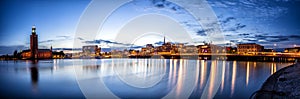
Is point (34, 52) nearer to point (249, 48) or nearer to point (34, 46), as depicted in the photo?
point (34, 46)

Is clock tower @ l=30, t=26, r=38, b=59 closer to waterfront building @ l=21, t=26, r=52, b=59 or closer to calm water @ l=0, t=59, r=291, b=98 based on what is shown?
waterfront building @ l=21, t=26, r=52, b=59

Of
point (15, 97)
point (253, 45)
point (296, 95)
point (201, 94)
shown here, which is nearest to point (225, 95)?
point (201, 94)

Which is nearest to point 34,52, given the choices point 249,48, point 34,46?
point 34,46

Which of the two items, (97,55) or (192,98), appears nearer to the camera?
(192,98)

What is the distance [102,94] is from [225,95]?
6309 millimetres

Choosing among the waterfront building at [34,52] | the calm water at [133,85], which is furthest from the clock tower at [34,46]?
the calm water at [133,85]

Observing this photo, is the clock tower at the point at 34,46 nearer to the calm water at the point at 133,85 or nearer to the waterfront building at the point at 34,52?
the waterfront building at the point at 34,52

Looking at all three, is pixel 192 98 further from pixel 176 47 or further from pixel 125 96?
pixel 176 47

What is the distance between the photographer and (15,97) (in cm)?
1159

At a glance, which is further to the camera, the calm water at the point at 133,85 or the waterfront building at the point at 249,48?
the waterfront building at the point at 249,48

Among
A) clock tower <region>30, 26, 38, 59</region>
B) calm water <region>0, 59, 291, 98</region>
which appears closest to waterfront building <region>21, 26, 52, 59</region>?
clock tower <region>30, 26, 38, 59</region>

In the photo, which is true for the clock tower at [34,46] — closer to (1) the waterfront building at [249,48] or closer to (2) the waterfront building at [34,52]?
(2) the waterfront building at [34,52]

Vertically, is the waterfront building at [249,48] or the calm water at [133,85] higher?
the waterfront building at [249,48]

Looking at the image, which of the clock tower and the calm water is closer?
the calm water
